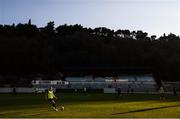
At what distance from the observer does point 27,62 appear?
13575 centimetres

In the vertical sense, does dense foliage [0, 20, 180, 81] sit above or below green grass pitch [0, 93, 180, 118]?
above

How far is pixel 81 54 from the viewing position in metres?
144

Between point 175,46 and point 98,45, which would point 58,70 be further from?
point 175,46

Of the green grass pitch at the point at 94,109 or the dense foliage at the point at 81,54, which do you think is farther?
the dense foliage at the point at 81,54

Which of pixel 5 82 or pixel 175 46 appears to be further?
pixel 175 46

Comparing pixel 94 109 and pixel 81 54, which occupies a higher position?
pixel 81 54

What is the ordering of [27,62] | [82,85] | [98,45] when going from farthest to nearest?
[98,45], [27,62], [82,85]

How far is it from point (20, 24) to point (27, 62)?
34.1 metres

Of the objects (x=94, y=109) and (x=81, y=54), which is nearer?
(x=94, y=109)

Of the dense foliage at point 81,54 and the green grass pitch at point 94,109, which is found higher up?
the dense foliage at point 81,54

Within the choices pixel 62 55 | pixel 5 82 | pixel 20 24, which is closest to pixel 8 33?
pixel 20 24

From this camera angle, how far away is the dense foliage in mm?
134125

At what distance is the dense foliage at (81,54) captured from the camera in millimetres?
134125

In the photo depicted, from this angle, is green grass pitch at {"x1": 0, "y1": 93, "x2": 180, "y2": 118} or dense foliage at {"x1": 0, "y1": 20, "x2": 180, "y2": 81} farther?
dense foliage at {"x1": 0, "y1": 20, "x2": 180, "y2": 81}
